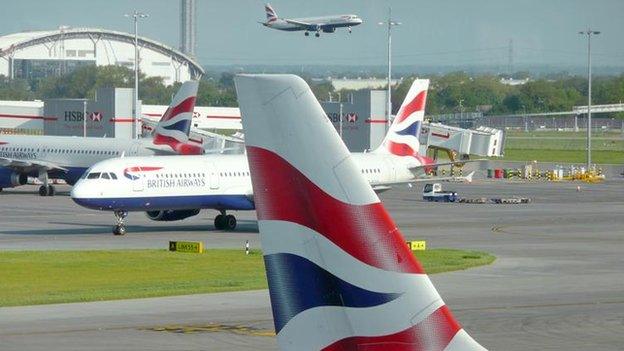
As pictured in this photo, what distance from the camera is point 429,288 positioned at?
35.1 ft

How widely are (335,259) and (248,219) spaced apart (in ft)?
177

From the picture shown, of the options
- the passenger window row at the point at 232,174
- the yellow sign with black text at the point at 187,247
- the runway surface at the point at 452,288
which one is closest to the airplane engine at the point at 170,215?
the runway surface at the point at 452,288

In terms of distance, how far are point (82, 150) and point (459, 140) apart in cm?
3767

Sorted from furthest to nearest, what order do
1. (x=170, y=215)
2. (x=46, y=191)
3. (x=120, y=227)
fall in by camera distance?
(x=46, y=191) → (x=170, y=215) → (x=120, y=227)

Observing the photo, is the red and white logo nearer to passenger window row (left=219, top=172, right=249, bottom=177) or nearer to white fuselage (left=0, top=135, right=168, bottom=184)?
white fuselage (left=0, top=135, right=168, bottom=184)

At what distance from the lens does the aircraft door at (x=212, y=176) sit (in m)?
56.4

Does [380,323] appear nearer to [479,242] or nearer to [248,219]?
[479,242]

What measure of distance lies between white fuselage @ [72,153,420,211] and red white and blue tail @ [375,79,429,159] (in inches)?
341

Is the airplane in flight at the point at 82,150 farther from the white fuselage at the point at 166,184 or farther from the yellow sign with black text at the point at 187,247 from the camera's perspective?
the yellow sign with black text at the point at 187,247

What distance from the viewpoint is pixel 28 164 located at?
81.3 metres

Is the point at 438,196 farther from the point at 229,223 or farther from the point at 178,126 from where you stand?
→ the point at 229,223

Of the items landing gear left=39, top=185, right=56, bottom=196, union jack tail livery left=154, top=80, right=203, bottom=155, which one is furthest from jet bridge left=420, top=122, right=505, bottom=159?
landing gear left=39, top=185, right=56, bottom=196

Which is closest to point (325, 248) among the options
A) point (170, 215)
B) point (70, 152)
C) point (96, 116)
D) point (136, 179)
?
point (136, 179)

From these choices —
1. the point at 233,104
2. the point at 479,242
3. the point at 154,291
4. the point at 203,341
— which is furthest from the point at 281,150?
the point at 233,104
